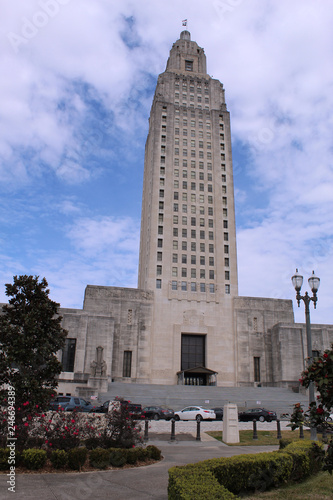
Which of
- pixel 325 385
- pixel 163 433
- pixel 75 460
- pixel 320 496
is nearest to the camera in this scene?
pixel 325 385

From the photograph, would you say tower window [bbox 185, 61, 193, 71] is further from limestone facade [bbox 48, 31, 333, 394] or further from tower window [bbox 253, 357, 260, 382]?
tower window [bbox 253, 357, 260, 382]

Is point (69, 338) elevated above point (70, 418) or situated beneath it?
elevated above

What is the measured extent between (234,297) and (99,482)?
4958 centimetres

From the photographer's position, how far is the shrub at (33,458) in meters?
11.2

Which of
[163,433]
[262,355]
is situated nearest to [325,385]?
[163,433]

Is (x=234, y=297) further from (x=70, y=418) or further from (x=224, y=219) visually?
(x=70, y=418)

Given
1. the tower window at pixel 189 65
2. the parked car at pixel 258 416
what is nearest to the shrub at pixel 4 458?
the parked car at pixel 258 416

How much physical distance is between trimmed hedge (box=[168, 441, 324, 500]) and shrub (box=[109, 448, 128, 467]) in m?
3.76

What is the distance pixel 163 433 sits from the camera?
22.2 m

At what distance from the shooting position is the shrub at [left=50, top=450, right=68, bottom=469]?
11.4 meters

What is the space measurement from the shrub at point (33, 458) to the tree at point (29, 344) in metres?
2.09

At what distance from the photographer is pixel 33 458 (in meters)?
11.2

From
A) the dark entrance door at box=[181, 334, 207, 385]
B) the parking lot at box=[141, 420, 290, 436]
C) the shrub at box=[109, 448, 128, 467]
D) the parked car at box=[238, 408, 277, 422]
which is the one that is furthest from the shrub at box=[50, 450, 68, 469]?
the dark entrance door at box=[181, 334, 207, 385]

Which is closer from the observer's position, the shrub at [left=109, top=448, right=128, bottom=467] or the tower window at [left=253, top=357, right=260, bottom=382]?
the shrub at [left=109, top=448, right=128, bottom=467]
